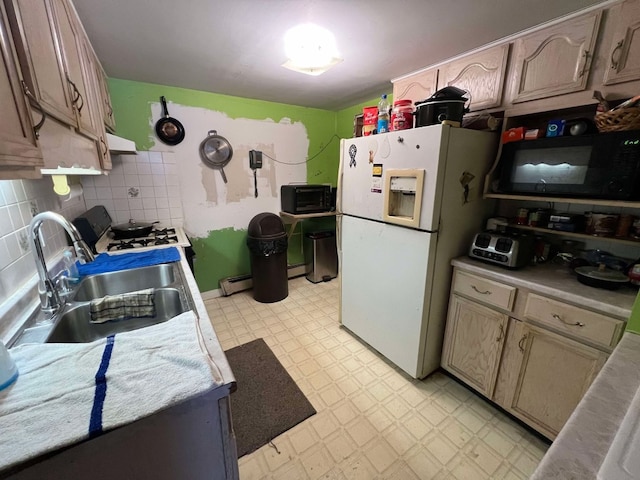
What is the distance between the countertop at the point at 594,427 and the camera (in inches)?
19.4

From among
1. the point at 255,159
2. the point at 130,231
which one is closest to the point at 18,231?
the point at 130,231

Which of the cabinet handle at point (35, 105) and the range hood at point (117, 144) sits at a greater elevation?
the range hood at point (117, 144)

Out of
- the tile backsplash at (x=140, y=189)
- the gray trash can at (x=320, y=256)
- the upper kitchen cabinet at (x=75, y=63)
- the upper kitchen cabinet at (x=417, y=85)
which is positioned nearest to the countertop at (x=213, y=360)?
the upper kitchen cabinet at (x=75, y=63)

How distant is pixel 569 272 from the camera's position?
1.46m

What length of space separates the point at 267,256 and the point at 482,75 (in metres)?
2.29

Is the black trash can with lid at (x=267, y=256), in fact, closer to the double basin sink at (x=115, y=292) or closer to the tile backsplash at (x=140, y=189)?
the tile backsplash at (x=140, y=189)

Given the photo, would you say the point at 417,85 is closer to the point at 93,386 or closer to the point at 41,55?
the point at 41,55

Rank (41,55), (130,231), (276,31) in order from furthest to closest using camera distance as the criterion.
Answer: (130,231)
(276,31)
(41,55)

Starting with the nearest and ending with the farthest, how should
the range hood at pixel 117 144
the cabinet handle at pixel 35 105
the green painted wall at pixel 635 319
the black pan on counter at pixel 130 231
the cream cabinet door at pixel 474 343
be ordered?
the cabinet handle at pixel 35 105
the green painted wall at pixel 635 319
the cream cabinet door at pixel 474 343
the range hood at pixel 117 144
the black pan on counter at pixel 130 231

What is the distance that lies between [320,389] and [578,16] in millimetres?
2478

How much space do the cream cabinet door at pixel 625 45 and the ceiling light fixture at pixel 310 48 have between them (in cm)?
132

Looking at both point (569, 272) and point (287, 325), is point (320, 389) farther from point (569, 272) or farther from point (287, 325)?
point (569, 272)

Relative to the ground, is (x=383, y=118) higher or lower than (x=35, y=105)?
higher

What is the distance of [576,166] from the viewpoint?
1294 mm
